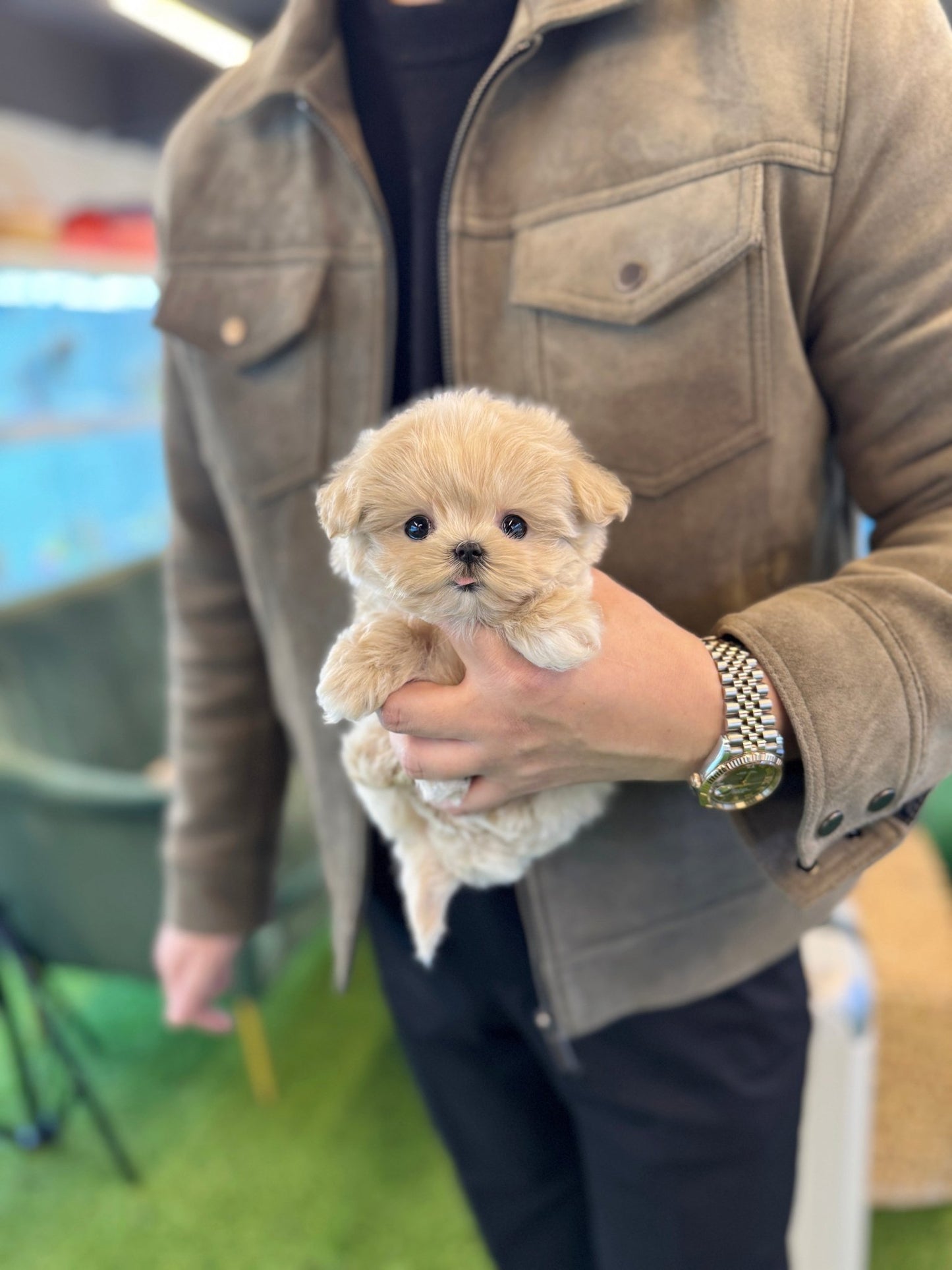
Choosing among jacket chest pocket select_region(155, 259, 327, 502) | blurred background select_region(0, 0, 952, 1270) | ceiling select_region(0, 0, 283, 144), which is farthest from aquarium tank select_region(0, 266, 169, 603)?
jacket chest pocket select_region(155, 259, 327, 502)

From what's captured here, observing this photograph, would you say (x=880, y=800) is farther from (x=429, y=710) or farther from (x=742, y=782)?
(x=429, y=710)

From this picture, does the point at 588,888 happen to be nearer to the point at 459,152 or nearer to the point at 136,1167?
the point at 459,152

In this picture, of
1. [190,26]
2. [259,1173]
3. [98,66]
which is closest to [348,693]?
[259,1173]

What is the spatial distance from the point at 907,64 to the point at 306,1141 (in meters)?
2.08

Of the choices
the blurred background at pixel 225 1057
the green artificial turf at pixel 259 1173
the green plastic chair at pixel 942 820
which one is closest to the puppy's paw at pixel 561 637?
the blurred background at pixel 225 1057

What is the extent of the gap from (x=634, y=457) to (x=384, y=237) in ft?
0.93

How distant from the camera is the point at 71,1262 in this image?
1.64 m

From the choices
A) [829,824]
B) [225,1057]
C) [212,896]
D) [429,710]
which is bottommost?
[225,1057]

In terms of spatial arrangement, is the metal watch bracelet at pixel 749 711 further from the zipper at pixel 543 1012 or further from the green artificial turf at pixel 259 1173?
the green artificial turf at pixel 259 1173

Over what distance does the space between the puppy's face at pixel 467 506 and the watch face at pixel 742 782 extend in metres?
0.17

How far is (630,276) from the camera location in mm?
612

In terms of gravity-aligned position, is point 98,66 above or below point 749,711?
above

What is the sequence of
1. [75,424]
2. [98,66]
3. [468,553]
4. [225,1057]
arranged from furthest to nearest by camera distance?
1. [98,66]
2. [75,424]
3. [225,1057]
4. [468,553]

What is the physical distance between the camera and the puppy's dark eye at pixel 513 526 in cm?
49
